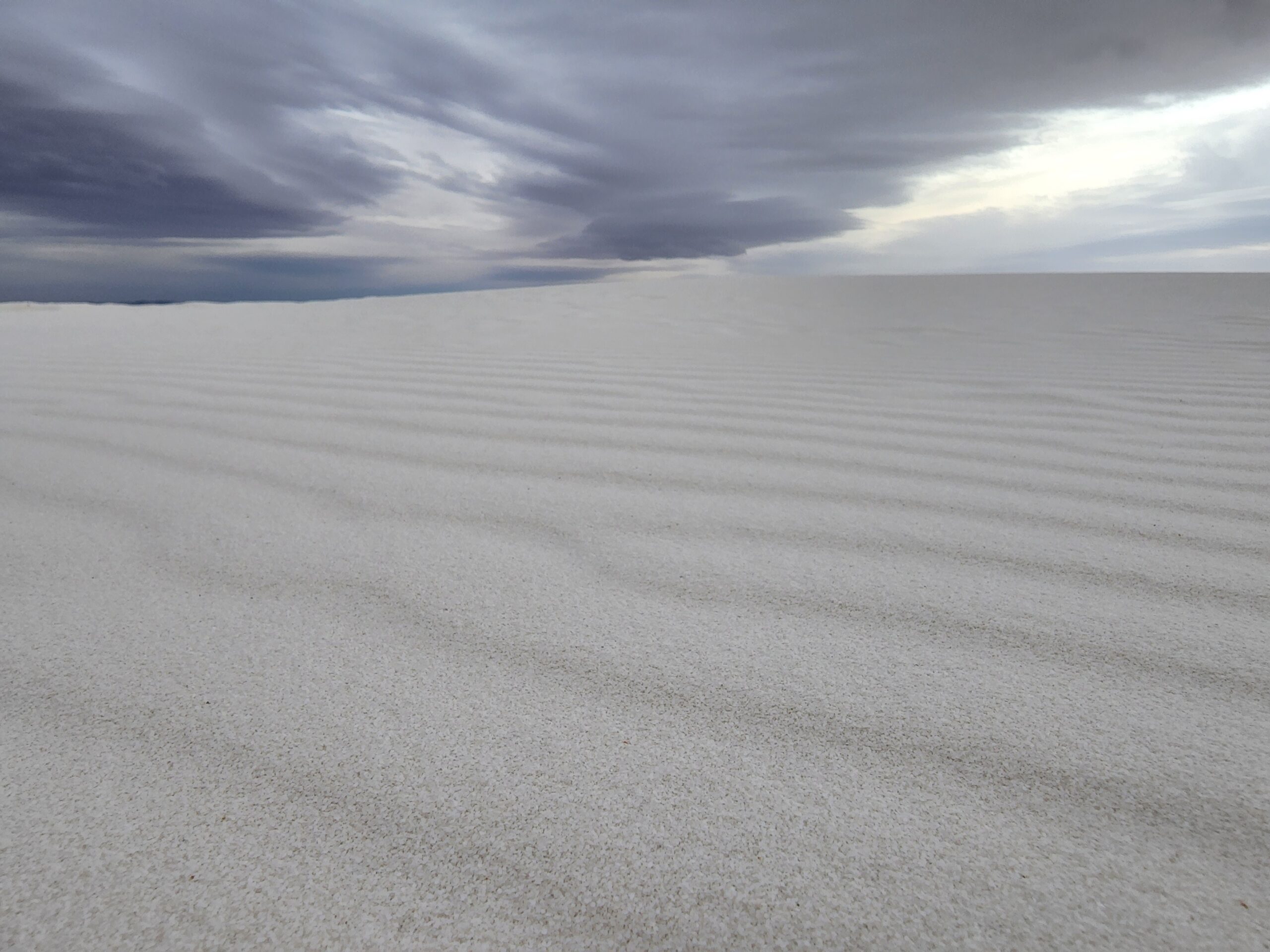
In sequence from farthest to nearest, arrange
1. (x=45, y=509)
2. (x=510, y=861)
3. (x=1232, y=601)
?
(x=45, y=509), (x=1232, y=601), (x=510, y=861)

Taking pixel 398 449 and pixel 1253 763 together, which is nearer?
pixel 1253 763

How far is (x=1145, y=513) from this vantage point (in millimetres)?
1362

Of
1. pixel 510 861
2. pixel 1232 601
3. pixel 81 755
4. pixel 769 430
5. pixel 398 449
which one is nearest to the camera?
pixel 510 861

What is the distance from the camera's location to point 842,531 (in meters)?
1.29

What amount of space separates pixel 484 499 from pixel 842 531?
673 millimetres

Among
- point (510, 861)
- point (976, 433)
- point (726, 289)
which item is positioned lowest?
point (510, 861)

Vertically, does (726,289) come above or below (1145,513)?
above

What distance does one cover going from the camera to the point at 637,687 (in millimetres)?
835

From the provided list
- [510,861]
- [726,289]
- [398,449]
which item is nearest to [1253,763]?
[510,861]

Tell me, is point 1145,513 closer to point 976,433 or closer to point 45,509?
point 976,433

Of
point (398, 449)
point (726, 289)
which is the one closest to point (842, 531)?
point (398, 449)

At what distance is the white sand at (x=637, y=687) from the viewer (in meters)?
0.58

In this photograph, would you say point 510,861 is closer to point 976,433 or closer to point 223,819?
point 223,819

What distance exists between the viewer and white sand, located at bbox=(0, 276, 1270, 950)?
0.58m
